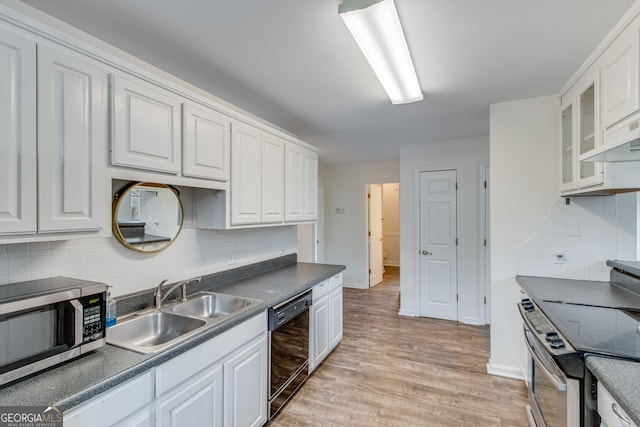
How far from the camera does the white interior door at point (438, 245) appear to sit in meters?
4.14

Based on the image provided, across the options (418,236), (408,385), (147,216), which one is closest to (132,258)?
(147,216)

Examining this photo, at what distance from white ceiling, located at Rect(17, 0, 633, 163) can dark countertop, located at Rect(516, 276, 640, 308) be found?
1.58 m

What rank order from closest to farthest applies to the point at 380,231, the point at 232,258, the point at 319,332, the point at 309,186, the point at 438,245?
the point at 232,258 → the point at 319,332 → the point at 309,186 → the point at 438,245 → the point at 380,231

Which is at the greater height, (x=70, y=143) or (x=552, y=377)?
(x=70, y=143)

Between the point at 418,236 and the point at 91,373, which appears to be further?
the point at 418,236

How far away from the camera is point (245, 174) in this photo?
2.37 meters

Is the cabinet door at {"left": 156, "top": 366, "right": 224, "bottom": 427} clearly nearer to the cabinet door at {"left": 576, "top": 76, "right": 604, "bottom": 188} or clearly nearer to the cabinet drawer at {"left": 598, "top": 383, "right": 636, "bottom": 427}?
the cabinet drawer at {"left": 598, "top": 383, "right": 636, "bottom": 427}

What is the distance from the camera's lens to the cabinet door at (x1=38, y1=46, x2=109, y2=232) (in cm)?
119

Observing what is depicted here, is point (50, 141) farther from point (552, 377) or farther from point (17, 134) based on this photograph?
point (552, 377)

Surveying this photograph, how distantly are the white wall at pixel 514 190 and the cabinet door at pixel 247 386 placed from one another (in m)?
2.13

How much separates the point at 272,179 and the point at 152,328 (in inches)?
57.9

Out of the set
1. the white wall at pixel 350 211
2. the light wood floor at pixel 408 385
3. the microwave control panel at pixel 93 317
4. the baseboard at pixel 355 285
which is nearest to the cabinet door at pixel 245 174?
the microwave control panel at pixel 93 317

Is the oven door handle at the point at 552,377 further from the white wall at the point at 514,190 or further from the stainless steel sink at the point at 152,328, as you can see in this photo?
the stainless steel sink at the point at 152,328

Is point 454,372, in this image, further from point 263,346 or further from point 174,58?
point 174,58
